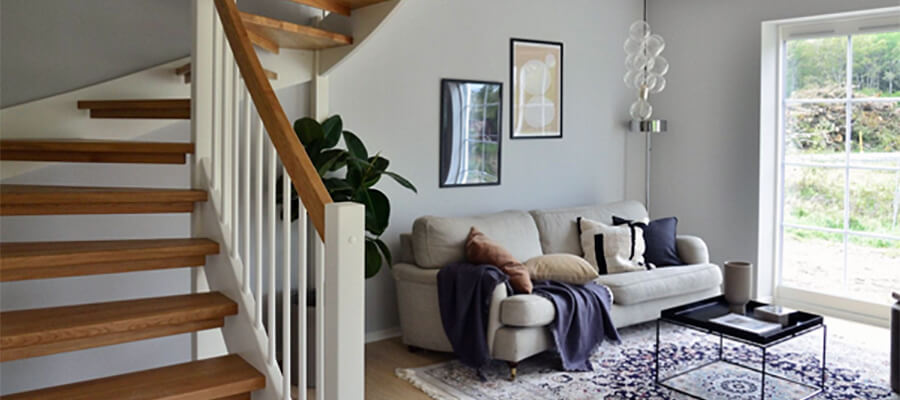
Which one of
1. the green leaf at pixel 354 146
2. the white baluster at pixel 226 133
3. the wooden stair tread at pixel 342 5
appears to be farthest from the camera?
the green leaf at pixel 354 146

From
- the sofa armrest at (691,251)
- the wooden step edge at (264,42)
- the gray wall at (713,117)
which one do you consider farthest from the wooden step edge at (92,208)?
the gray wall at (713,117)

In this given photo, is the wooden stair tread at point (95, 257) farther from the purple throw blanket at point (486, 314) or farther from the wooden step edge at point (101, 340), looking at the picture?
the purple throw blanket at point (486, 314)

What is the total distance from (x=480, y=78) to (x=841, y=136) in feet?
8.50

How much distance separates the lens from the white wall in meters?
4.62

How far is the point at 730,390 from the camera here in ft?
12.4

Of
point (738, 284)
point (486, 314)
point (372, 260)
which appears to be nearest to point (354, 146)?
point (372, 260)

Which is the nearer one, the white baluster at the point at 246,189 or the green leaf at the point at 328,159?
the white baluster at the point at 246,189

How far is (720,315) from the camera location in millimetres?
3811

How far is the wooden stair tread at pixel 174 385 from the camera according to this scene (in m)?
2.19

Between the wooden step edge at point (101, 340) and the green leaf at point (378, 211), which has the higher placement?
the green leaf at point (378, 211)

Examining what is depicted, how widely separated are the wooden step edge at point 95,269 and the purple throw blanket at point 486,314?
1.64 metres

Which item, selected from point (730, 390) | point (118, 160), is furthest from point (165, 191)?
point (730, 390)

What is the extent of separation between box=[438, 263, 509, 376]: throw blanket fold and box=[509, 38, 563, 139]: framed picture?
1.55 meters

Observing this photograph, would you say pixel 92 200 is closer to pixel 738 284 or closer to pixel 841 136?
pixel 738 284
